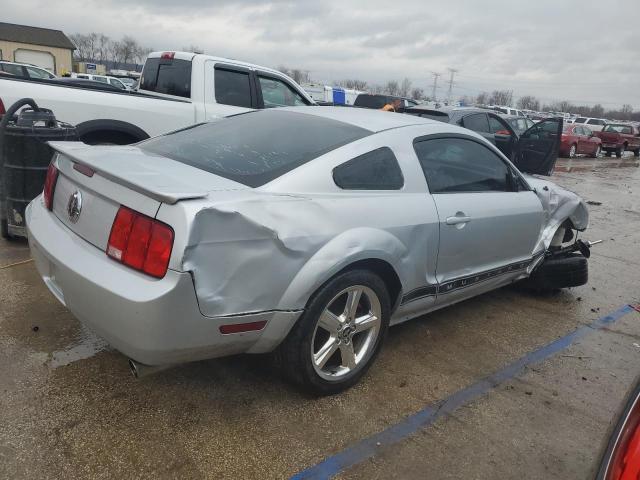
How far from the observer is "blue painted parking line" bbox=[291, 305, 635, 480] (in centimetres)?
240

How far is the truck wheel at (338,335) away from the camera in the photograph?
2650 millimetres

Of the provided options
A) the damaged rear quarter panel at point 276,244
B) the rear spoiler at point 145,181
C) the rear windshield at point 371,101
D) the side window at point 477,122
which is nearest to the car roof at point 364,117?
the damaged rear quarter panel at point 276,244

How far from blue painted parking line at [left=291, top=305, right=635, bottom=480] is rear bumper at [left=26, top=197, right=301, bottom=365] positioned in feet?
2.03

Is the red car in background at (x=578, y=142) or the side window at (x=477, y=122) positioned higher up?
the side window at (x=477, y=122)

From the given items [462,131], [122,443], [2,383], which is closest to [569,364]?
[462,131]

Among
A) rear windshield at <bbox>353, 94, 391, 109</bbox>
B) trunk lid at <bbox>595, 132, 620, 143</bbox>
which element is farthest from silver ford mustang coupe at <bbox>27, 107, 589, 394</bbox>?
trunk lid at <bbox>595, 132, 620, 143</bbox>

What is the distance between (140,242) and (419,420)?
1725mm

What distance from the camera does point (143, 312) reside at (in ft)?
7.05

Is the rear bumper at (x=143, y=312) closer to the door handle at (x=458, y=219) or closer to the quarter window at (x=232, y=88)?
the door handle at (x=458, y=219)

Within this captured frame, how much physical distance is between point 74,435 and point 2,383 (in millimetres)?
652

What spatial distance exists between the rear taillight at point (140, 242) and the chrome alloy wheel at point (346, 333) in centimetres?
90

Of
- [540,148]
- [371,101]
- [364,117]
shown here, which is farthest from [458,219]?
[371,101]

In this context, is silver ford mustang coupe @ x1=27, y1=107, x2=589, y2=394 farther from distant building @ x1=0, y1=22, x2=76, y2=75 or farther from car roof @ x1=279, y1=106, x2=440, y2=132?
distant building @ x1=0, y1=22, x2=76, y2=75

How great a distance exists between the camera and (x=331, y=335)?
2852 mm
